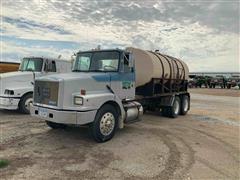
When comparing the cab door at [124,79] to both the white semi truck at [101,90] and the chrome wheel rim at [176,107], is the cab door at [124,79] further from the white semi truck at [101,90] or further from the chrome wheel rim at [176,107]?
the chrome wheel rim at [176,107]

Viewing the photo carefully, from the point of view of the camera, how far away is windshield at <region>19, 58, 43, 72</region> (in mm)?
10528

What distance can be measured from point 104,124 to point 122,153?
1021mm

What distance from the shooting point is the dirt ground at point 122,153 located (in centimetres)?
447

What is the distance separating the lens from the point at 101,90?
21.2 feet

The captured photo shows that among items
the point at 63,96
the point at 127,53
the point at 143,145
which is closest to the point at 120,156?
the point at 143,145

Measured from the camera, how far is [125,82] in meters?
7.32

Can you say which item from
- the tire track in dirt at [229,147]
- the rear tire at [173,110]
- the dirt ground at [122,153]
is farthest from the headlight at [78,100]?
the rear tire at [173,110]

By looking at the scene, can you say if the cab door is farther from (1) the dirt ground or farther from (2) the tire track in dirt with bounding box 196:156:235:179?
(2) the tire track in dirt with bounding box 196:156:235:179

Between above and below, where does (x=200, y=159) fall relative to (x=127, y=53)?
below

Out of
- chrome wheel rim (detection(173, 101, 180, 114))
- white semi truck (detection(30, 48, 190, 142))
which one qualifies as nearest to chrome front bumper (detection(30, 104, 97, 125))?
white semi truck (detection(30, 48, 190, 142))

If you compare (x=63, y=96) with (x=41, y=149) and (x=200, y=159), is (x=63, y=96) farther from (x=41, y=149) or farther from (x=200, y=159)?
(x=200, y=159)

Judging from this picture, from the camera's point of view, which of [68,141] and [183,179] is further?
[68,141]

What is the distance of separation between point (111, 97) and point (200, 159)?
2.64m

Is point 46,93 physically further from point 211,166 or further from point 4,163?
point 211,166
